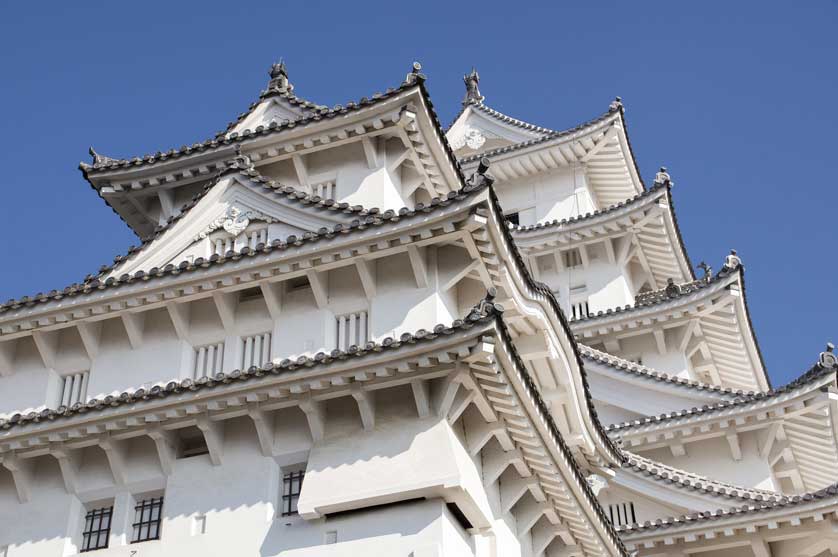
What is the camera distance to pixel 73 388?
23.8 m

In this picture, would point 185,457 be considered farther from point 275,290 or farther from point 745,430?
point 745,430

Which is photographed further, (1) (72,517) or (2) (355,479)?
(1) (72,517)

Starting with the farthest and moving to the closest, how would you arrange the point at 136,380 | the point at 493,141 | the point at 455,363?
1. the point at 493,141
2. the point at 136,380
3. the point at 455,363

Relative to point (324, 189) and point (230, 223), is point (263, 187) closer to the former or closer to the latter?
point (230, 223)

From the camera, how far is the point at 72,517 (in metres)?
21.5

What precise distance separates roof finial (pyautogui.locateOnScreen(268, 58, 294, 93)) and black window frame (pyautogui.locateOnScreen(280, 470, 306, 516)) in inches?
459

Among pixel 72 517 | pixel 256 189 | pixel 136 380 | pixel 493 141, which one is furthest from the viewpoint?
pixel 493 141

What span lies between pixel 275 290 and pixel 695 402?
48.7 ft

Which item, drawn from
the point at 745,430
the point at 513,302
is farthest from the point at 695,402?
the point at 513,302

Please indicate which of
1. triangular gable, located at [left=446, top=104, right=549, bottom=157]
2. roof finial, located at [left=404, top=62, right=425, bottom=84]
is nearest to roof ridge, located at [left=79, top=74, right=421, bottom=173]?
roof finial, located at [left=404, top=62, right=425, bottom=84]

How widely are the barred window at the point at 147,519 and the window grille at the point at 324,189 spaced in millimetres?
8088

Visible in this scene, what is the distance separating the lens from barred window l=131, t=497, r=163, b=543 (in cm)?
2106

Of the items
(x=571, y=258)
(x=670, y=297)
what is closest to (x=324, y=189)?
(x=670, y=297)

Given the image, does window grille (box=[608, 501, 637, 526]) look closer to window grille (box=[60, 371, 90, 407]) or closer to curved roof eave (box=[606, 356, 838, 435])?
curved roof eave (box=[606, 356, 838, 435])
